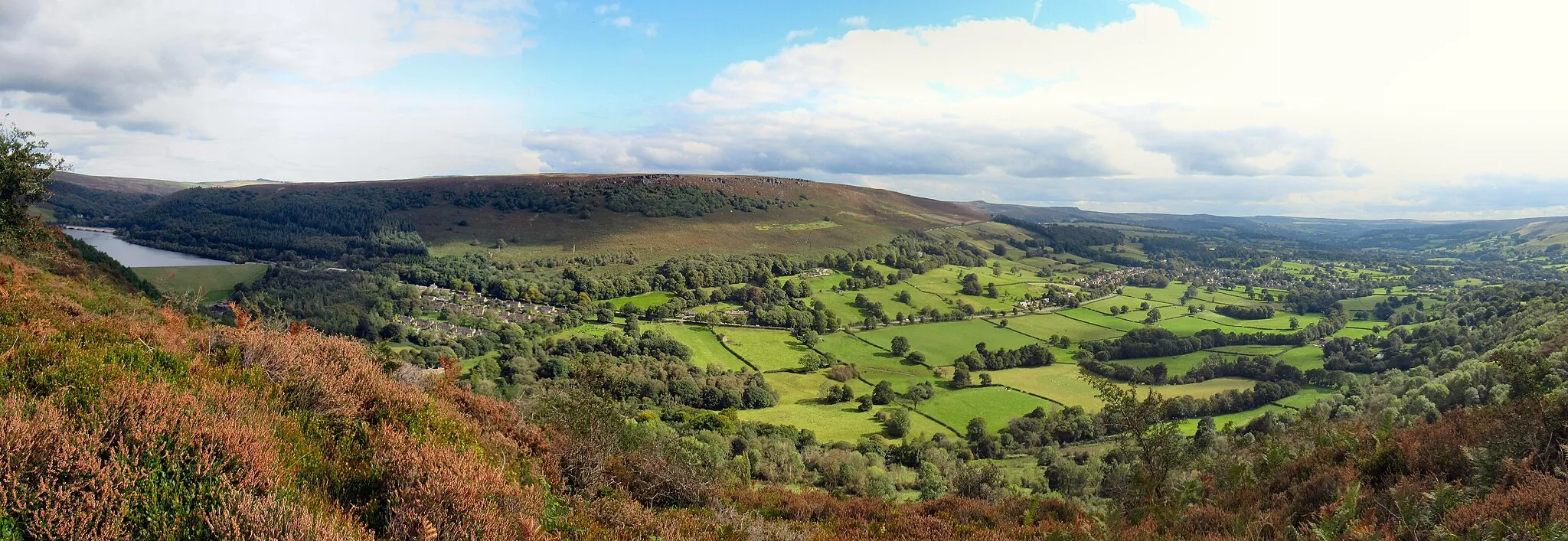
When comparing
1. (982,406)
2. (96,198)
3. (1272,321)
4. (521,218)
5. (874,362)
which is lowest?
(982,406)

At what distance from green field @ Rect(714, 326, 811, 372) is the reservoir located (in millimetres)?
88957

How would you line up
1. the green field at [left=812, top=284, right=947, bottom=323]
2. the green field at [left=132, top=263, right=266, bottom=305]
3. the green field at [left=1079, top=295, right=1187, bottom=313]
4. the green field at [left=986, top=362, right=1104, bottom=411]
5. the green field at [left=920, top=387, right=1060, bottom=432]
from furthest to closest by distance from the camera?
the green field at [left=1079, top=295, right=1187, bottom=313] → the green field at [left=812, top=284, right=947, bottom=323] → the green field at [left=132, top=263, right=266, bottom=305] → the green field at [left=986, top=362, right=1104, bottom=411] → the green field at [left=920, top=387, right=1060, bottom=432]

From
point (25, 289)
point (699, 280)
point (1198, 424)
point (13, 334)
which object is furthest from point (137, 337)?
point (699, 280)

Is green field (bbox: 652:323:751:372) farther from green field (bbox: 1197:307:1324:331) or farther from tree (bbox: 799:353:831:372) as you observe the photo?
green field (bbox: 1197:307:1324:331)

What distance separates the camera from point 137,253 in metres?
108

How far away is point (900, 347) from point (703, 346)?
21.3m

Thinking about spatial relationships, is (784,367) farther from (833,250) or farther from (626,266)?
(833,250)

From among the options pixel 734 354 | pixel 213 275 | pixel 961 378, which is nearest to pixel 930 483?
pixel 961 378

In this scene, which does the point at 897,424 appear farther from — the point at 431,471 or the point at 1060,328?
the point at 1060,328

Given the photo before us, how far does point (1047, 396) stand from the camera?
5378 centimetres

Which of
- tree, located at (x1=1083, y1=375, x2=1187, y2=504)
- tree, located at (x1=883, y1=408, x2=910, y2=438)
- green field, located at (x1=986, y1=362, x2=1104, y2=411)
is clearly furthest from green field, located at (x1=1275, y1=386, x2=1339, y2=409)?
tree, located at (x1=1083, y1=375, x2=1187, y2=504)

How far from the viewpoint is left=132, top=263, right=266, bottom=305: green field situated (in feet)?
252

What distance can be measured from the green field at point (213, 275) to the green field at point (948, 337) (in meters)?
79.9

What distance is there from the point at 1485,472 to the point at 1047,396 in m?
45.8
